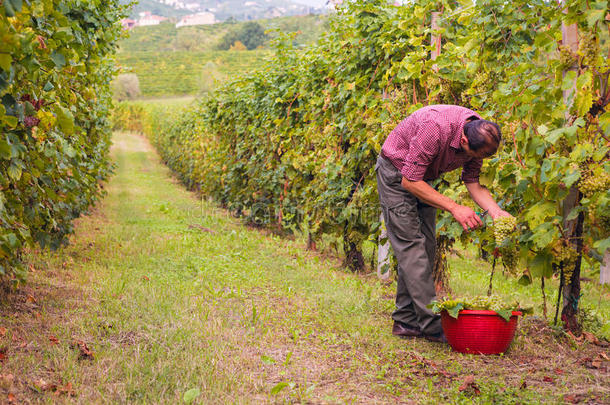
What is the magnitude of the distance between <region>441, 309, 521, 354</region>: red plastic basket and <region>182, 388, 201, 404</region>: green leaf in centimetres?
164

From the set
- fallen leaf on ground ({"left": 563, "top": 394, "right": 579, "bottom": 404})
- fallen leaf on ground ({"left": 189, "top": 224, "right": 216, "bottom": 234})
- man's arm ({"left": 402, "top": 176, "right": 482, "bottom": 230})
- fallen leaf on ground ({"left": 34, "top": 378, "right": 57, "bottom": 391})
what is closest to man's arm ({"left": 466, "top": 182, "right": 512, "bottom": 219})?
man's arm ({"left": 402, "top": 176, "right": 482, "bottom": 230})

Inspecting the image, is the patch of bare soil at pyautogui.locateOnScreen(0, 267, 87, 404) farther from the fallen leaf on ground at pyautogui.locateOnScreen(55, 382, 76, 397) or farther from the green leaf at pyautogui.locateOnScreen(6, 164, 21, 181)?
the green leaf at pyautogui.locateOnScreen(6, 164, 21, 181)

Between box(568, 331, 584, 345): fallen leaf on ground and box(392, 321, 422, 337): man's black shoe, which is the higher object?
box(568, 331, 584, 345): fallen leaf on ground

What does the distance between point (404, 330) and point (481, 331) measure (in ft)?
2.10

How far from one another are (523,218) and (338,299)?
5.91ft

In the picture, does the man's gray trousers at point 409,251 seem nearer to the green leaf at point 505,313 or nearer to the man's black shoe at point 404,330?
the man's black shoe at point 404,330

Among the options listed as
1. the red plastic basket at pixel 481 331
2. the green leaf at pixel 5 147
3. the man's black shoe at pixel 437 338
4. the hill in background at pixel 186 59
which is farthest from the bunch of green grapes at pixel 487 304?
the hill in background at pixel 186 59

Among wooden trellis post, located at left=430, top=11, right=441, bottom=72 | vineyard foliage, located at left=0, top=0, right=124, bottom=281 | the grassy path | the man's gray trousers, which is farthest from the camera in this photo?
wooden trellis post, located at left=430, top=11, right=441, bottom=72

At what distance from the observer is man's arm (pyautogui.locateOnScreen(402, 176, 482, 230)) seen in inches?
133

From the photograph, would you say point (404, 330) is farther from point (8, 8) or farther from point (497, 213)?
point (8, 8)

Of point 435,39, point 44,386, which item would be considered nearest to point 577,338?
point 435,39

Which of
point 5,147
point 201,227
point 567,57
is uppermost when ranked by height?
point 567,57

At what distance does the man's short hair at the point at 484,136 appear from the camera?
3.37 metres

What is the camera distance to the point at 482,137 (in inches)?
133
